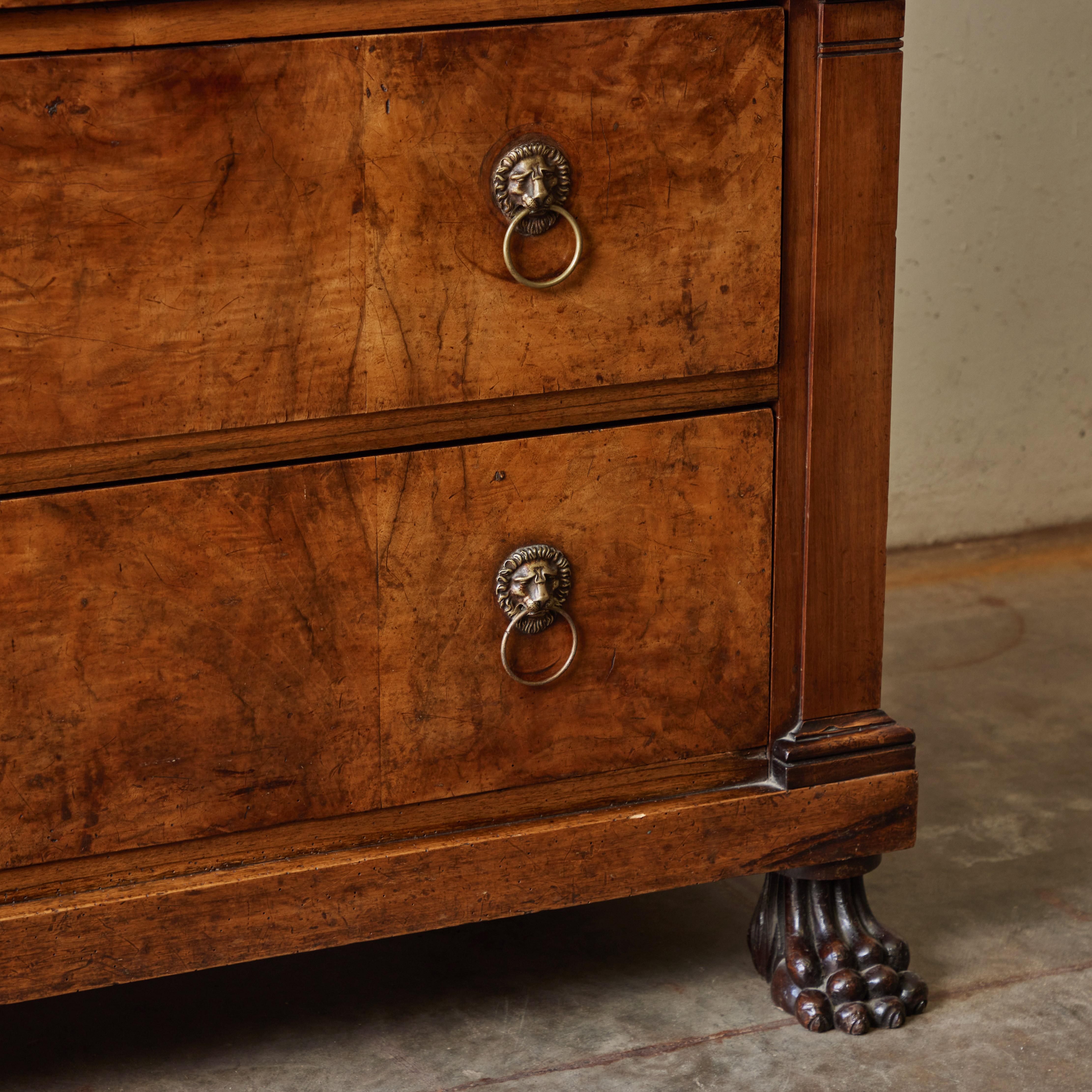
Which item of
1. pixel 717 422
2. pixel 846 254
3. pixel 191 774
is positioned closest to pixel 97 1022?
pixel 191 774

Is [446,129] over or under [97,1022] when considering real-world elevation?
over

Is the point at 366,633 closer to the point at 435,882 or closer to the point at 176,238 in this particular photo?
the point at 435,882

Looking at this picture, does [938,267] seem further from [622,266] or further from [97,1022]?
[97,1022]

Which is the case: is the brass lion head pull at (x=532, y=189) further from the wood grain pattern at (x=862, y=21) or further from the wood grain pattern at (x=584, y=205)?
the wood grain pattern at (x=862, y=21)

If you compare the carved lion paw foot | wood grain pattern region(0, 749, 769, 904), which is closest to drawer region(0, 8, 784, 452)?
wood grain pattern region(0, 749, 769, 904)

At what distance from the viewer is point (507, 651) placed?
1.25 metres

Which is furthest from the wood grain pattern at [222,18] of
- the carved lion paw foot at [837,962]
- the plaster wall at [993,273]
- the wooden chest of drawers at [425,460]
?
the plaster wall at [993,273]

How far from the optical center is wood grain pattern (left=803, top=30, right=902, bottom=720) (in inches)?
49.1

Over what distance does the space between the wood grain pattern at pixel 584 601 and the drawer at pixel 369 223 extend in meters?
0.06

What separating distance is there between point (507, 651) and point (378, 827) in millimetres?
169

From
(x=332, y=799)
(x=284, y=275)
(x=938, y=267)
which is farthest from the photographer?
(x=938, y=267)

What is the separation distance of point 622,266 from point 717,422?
147 mm

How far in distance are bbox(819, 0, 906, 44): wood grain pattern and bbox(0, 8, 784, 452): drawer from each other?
48 mm

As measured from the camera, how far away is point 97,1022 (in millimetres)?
1428
